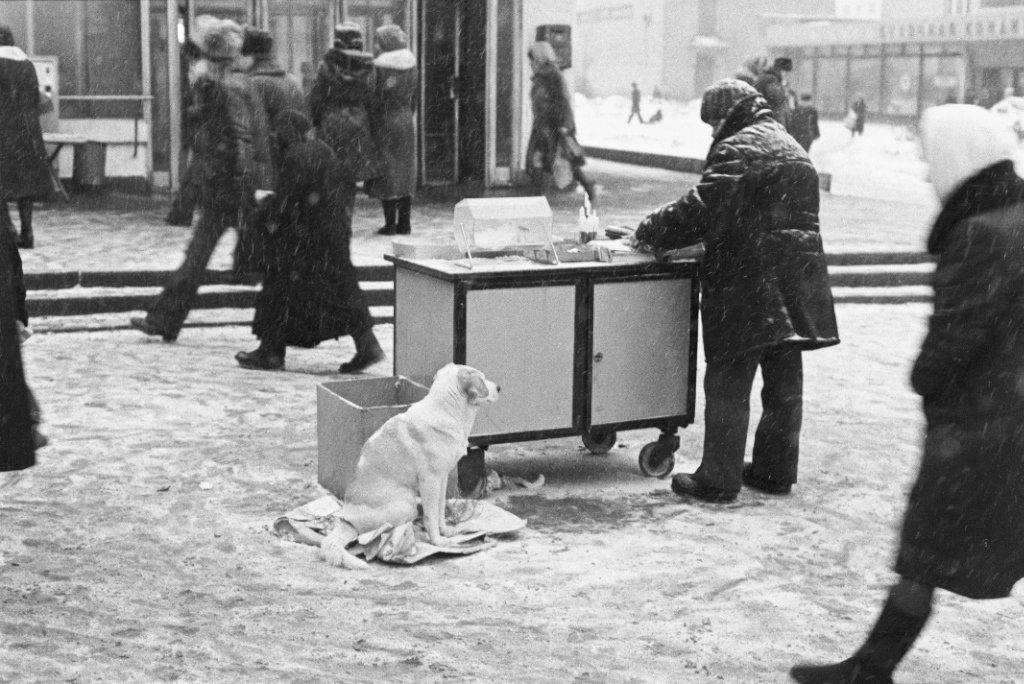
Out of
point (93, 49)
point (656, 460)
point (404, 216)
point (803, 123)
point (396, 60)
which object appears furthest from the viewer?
point (803, 123)

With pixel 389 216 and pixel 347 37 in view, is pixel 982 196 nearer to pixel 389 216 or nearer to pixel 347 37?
pixel 347 37

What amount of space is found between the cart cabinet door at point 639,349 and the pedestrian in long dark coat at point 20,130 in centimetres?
557

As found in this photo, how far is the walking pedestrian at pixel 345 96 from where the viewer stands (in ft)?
42.3

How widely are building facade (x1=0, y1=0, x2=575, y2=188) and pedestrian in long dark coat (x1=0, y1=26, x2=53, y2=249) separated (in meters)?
5.11

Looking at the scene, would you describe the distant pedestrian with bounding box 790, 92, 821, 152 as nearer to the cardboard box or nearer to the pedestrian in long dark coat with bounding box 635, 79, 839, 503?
the pedestrian in long dark coat with bounding box 635, 79, 839, 503

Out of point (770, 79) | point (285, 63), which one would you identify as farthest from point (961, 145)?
point (285, 63)

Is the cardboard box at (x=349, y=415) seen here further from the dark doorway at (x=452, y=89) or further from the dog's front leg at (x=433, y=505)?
the dark doorway at (x=452, y=89)

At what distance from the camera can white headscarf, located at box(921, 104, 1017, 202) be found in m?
4.12

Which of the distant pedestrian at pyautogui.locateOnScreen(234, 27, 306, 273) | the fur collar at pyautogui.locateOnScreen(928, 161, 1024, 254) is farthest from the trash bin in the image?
the fur collar at pyautogui.locateOnScreen(928, 161, 1024, 254)

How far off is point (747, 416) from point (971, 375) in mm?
2587

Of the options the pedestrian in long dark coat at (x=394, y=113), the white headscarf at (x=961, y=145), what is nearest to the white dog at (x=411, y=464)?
the white headscarf at (x=961, y=145)

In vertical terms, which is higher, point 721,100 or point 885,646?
point 721,100

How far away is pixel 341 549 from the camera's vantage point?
5.78 metres

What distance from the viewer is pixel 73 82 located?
16703mm
